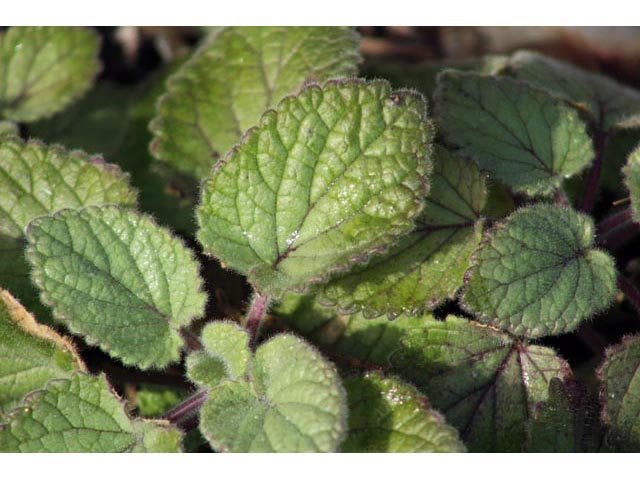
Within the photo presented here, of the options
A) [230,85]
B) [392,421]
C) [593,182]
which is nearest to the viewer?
[392,421]

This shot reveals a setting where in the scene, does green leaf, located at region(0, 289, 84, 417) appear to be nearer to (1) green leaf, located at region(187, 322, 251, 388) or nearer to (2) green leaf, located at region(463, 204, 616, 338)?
(1) green leaf, located at region(187, 322, 251, 388)

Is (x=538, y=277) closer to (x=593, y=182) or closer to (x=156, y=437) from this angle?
(x=593, y=182)

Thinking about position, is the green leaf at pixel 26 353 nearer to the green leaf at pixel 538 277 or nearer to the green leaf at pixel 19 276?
the green leaf at pixel 19 276

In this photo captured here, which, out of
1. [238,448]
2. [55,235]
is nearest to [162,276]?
[55,235]

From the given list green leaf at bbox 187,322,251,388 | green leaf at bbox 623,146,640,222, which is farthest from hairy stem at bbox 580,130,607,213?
green leaf at bbox 187,322,251,388

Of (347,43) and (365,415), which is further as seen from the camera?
(347,43)

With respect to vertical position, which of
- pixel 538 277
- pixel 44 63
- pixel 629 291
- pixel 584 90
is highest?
Result: pixel 584 90

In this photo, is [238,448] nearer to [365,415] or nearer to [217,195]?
[365,415]

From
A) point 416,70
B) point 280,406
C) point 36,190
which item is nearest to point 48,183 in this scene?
point 36,190
